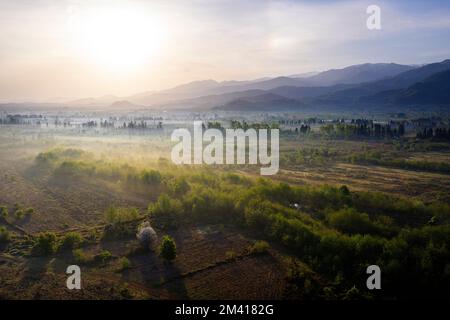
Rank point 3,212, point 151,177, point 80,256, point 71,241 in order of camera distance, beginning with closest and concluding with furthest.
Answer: point 80,256 → point 71,241 → point 3,212 → point 151,177

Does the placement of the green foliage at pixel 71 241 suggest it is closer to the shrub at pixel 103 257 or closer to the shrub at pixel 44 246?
the shrub at pixel 44 246

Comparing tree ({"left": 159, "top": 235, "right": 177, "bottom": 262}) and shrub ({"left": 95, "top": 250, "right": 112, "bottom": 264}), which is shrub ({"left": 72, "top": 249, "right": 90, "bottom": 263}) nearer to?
shrub ({"left": 95, "top": 250, "right": 112, "bottom": 264})

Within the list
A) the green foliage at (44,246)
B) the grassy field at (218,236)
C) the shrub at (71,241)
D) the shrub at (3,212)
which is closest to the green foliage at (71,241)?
the shrub at (71,241)

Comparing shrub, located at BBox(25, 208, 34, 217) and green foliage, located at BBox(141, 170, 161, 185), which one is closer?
shrub, located at BBox(25, 208, 34, 217)

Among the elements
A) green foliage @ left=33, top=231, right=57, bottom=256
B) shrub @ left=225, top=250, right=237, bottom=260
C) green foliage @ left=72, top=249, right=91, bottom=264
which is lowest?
shrub @ left=225, top=250, right=237, bottom=260

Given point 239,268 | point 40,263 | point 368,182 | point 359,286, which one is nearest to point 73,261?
point 40,263

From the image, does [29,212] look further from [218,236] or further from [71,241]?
[218,236]

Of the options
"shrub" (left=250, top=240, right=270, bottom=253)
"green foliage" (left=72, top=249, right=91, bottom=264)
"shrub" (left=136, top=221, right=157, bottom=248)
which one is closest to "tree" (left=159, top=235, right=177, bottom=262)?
"shrub" (left=136, top=221, right=157, bottom=248)

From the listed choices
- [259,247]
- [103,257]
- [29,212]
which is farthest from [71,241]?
[259,247]
